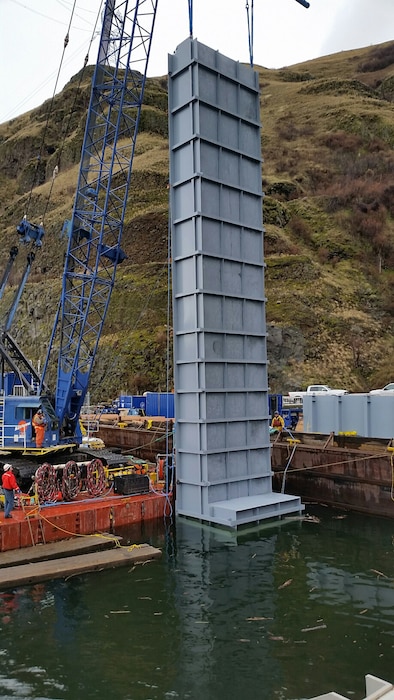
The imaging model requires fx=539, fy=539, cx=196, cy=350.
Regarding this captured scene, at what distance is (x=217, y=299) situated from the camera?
15.5m

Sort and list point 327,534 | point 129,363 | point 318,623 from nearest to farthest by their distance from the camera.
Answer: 1. point 318,623
2. point 327,534
3. point 129,363

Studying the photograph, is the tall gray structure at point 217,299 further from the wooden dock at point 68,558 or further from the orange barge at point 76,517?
the wooden dock at point 68,558

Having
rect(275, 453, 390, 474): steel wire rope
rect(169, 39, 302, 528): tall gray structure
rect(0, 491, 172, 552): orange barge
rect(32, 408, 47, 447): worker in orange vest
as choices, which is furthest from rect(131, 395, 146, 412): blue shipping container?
rect(169, 39, 302, 528): tall gray structure

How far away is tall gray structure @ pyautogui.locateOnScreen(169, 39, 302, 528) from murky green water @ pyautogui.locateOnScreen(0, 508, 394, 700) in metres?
1.89

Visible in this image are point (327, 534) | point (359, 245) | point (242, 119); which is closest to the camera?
point (327, 534)

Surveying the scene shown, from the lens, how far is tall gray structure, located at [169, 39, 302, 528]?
1498 cm

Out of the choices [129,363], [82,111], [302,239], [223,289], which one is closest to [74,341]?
[223,289]

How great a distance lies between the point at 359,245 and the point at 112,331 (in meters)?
24.6

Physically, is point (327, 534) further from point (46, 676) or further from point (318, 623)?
point (46, 676)

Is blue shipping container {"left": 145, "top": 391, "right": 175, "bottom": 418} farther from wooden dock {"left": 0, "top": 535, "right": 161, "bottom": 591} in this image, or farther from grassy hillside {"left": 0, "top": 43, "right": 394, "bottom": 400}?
wooden dock {"left": 0, "top": 535, "right": 161, "bottom": 591}

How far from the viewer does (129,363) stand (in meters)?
42.6

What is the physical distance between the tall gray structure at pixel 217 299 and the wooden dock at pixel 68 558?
2.41m

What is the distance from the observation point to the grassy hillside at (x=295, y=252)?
40500 mm

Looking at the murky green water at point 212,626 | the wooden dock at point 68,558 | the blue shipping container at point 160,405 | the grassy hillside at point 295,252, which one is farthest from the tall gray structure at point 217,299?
the blue shipping container at point 160,405
